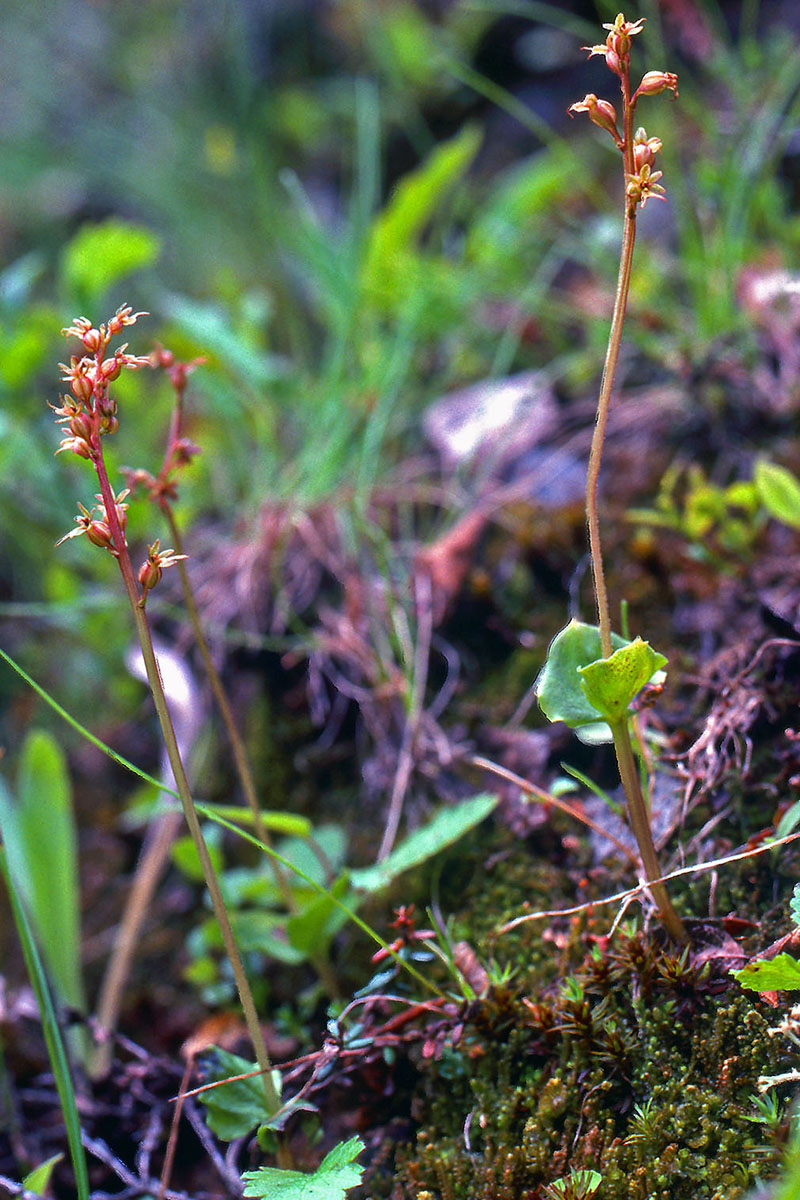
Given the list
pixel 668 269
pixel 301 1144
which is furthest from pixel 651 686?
pixel 668 269

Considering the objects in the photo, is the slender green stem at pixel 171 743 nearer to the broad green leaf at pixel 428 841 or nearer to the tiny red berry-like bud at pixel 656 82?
the broad green leaf at pixel 428 841

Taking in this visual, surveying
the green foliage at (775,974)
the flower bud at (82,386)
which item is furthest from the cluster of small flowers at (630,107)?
the green foliage at (775,974)

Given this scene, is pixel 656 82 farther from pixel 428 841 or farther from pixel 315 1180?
pixel 315 1180

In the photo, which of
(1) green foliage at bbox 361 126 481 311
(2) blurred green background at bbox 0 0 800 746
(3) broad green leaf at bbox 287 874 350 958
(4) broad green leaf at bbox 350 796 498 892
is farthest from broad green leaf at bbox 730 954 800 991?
(1) green foliage at bbox 361 126 481 311

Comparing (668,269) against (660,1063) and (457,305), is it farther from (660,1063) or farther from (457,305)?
(660,1063)

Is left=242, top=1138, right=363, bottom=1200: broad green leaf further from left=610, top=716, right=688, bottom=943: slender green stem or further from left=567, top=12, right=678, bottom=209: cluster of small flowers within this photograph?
left=567, top=12, right=678, bottom=209: cluster of small flowers
